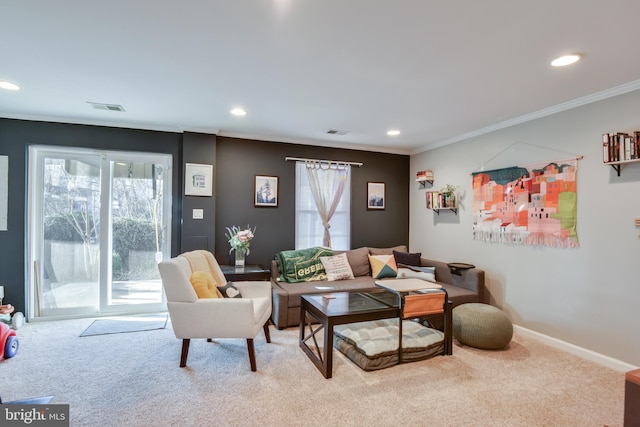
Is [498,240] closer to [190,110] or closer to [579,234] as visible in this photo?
[579,234]

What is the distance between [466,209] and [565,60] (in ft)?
7.58

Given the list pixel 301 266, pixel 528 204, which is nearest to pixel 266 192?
pixel 301 266

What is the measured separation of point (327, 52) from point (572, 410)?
295cm

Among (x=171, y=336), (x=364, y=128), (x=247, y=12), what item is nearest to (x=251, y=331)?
(x=171, y=336)

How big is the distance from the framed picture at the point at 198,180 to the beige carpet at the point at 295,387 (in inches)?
74.0

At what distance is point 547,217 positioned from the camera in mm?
3307

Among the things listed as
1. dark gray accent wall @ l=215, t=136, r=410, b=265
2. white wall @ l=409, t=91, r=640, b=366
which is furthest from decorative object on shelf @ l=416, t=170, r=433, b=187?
white wall @ l=409, t=91, r=640, b=366

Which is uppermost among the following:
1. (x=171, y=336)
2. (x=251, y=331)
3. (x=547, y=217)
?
(x=547, y=217)

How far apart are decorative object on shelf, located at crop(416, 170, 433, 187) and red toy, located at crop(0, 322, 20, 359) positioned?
16.8 feet

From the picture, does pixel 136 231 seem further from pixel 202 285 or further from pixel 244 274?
pixel 202 285

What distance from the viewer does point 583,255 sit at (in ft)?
9.87

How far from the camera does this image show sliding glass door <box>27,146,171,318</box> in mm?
3846

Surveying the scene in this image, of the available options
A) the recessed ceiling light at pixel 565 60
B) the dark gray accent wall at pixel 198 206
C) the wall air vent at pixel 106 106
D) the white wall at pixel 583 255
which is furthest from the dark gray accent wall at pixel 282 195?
the recessed ceiling light at pixel 565 60

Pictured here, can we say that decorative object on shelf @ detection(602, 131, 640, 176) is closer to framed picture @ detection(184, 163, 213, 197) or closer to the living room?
the living room
